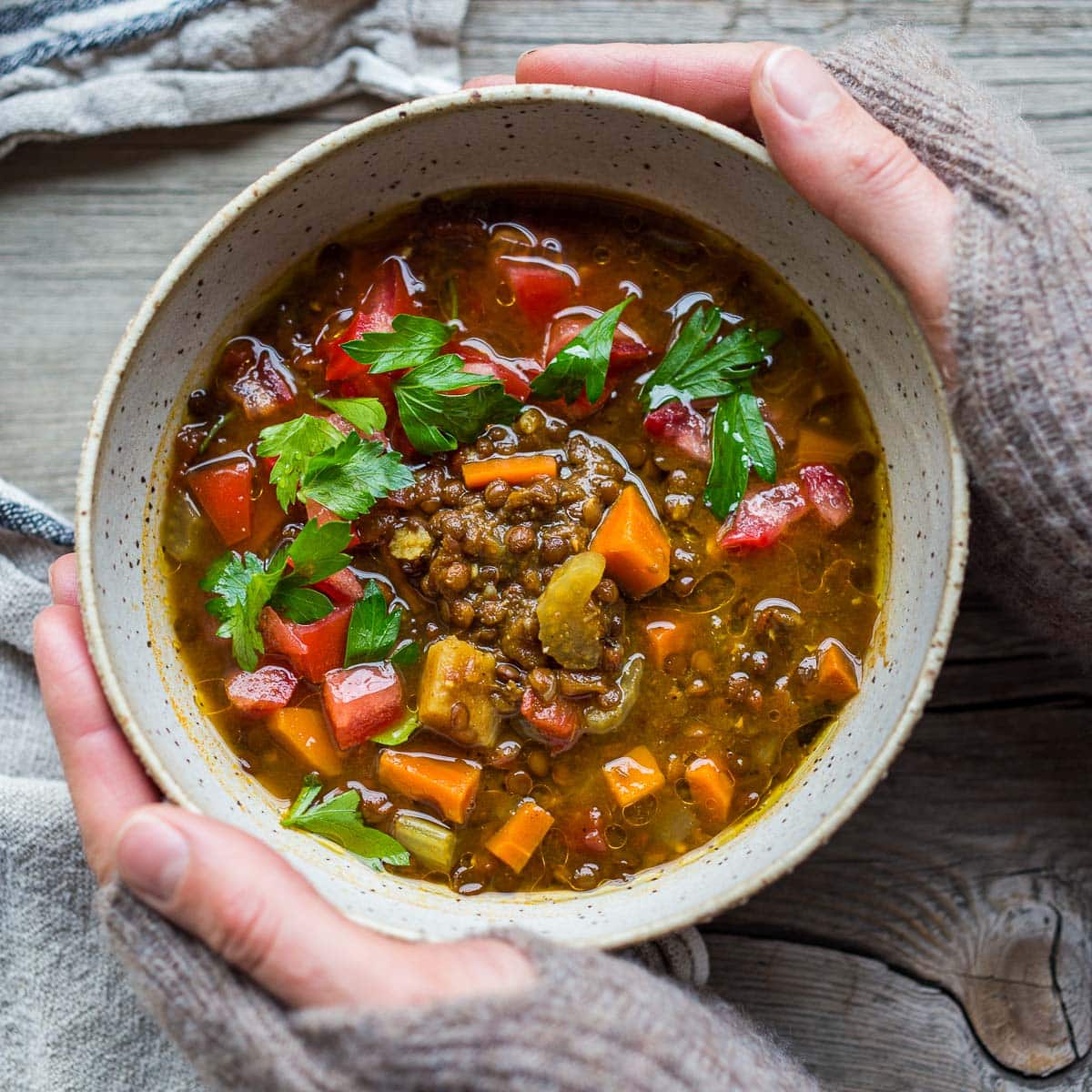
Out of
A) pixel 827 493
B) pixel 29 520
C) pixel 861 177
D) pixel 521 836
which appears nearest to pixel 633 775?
pixel 521 836

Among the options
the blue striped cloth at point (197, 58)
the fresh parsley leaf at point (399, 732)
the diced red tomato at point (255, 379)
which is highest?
the blue striped cloth at point (197, 58)

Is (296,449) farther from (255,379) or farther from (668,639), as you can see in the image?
(668,639)

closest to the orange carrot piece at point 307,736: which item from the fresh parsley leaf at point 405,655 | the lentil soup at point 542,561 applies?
the lentil soup at point 542,561

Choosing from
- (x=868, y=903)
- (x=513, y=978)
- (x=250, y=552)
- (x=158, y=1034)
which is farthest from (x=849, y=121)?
(x=158, y=1034)

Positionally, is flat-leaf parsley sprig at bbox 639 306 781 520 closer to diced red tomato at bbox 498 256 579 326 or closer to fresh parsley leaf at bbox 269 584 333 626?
diced red tomato at bbox 498 256 579 326

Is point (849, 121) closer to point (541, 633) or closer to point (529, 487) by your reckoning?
point (529, 487)

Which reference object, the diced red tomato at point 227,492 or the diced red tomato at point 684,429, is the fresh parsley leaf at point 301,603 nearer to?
the diced red tomato at point 227,492
